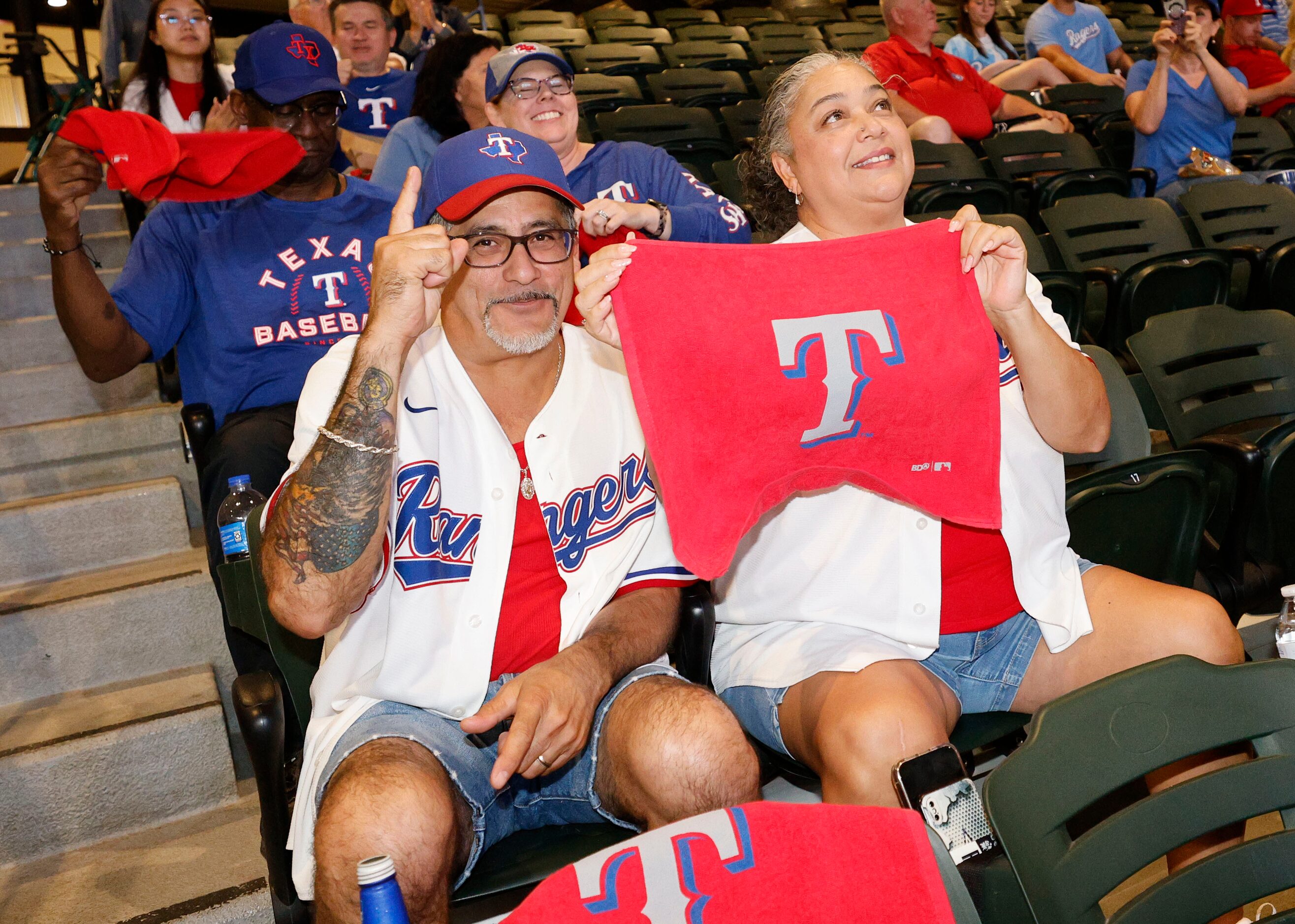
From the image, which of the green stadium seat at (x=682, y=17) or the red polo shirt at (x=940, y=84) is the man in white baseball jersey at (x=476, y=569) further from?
the green stadium seat at (x=682, y=17)

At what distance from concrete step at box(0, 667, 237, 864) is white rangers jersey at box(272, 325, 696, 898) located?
76 centimetres

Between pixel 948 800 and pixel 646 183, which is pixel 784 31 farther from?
pixel 948 800

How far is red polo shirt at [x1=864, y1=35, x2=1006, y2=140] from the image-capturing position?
5312mm

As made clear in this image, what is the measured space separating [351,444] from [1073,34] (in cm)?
770

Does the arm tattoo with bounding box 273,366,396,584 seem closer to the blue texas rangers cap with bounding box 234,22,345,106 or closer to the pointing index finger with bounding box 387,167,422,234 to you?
the pointing index finger with bounding box 387,167,422,234

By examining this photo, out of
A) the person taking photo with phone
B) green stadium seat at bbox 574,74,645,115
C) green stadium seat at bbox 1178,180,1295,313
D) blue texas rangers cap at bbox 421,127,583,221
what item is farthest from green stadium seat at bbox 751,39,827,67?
blue texas rangers cap at bbox 421,127,583,221

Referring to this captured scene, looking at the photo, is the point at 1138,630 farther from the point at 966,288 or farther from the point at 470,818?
the point at 470,818

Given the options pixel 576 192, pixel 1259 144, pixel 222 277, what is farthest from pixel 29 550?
pixel 1259 144

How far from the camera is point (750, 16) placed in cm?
1014

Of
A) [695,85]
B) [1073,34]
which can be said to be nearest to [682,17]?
[695,85]

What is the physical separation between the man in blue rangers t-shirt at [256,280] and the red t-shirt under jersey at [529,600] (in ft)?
3.08

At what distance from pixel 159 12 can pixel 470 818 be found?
3.47 meters

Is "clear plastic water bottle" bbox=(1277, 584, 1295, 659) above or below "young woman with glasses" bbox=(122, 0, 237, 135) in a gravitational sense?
below

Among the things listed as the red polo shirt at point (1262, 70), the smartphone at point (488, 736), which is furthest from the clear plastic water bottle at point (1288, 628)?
the red polo shirt at point (1262, 70)
